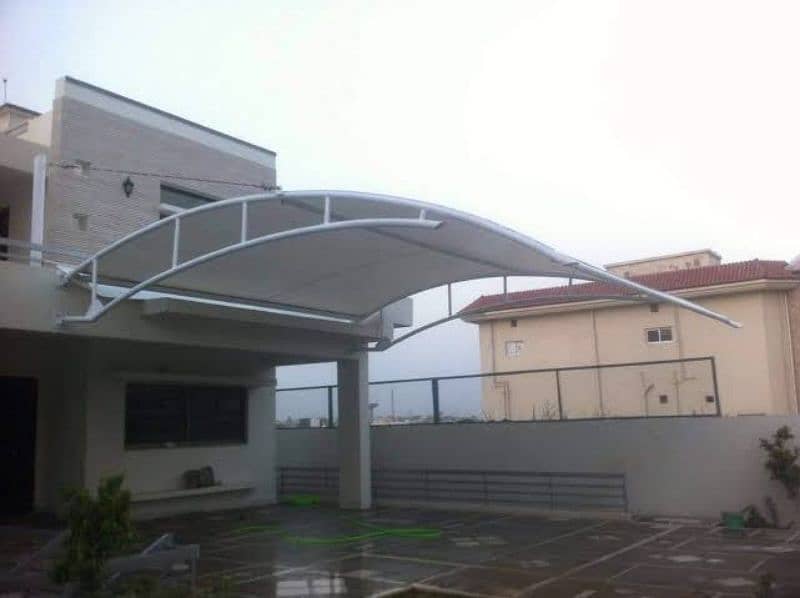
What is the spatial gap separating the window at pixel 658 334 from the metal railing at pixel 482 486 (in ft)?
41.3

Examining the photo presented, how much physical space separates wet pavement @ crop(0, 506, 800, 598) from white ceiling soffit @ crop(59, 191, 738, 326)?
3.26 meters

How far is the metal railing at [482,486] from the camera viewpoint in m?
14.7

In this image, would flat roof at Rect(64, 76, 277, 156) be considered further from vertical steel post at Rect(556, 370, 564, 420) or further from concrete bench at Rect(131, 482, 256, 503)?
vertical steel post at Rect(556, 370, 564, 420)

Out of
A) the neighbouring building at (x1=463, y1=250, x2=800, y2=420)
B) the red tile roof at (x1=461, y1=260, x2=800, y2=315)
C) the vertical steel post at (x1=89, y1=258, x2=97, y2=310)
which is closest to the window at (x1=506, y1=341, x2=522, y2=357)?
the neighbouring building at (x1=463, y1=250, x2=800, y2=420)

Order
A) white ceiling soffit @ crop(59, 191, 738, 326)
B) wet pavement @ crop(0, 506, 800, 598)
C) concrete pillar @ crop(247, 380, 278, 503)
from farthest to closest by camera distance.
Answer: concrete pillar @ crop(247, 380, 278, 503), white ceiling soffit @ crop(59, 191, 738, 326), wet pavement @ crop(0, 506, 800, 598)

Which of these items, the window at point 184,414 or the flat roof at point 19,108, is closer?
the window at point 184,414

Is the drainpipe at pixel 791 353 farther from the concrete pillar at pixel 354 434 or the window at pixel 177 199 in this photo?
the window at pixel 177 199

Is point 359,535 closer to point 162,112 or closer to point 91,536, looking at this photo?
point 91,536

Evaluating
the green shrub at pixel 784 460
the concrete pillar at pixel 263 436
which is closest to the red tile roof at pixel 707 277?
the concrete pillar at pixel 263 436

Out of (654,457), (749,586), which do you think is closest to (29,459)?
(654,457)

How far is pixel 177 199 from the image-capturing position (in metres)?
16.6

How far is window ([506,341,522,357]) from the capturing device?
1171 inches

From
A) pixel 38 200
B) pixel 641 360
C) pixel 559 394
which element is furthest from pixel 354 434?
pixel 641 360

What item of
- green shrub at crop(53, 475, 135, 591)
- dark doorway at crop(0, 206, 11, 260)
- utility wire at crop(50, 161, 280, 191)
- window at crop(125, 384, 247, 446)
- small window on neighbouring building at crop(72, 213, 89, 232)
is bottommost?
green shrub at crop(53, 475, 135, 591)
